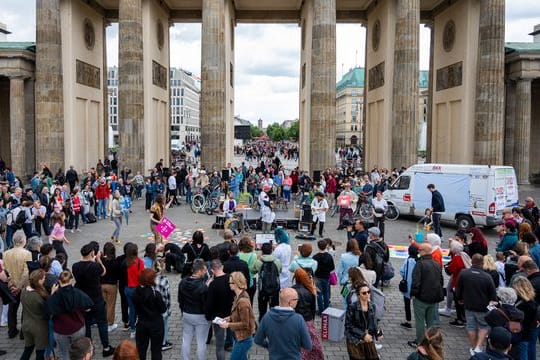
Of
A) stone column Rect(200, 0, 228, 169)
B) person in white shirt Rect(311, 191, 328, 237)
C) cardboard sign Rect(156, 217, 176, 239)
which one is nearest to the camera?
cardboard sign Rect(156, 217, 176, 239)

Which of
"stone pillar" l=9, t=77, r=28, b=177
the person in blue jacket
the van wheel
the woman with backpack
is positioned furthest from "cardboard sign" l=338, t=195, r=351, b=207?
"stone pillar" l=9, t=77, r=28, b=177

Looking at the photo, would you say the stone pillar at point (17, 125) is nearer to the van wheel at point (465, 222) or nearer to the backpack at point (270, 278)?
the van wheel at point (465, 222)

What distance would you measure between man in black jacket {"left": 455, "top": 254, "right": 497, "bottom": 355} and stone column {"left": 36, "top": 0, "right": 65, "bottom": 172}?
26.3 meters

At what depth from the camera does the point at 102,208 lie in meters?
20.8

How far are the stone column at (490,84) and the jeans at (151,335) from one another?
2639 centimetres

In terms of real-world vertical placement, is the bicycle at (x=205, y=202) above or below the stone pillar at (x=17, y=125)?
below

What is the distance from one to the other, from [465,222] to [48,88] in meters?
23.4

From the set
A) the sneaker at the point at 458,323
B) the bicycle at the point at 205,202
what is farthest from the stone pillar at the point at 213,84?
the sneaker at the point at 458,323

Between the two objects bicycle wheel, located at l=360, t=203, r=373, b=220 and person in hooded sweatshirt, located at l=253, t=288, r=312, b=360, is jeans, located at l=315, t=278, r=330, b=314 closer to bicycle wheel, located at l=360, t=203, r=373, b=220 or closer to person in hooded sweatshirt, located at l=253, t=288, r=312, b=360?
person in hooded sweatshirt, located at l=253, t=288, r=312, b=360

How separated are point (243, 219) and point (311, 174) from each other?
12493 mm

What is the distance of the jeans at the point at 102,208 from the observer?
20625mm

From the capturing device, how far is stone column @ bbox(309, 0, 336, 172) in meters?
28.4

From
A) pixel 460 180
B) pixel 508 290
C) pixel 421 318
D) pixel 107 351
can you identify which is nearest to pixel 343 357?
pixel 421 318

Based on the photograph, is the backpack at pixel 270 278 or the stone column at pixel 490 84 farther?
the stone column at pixel 490 84
